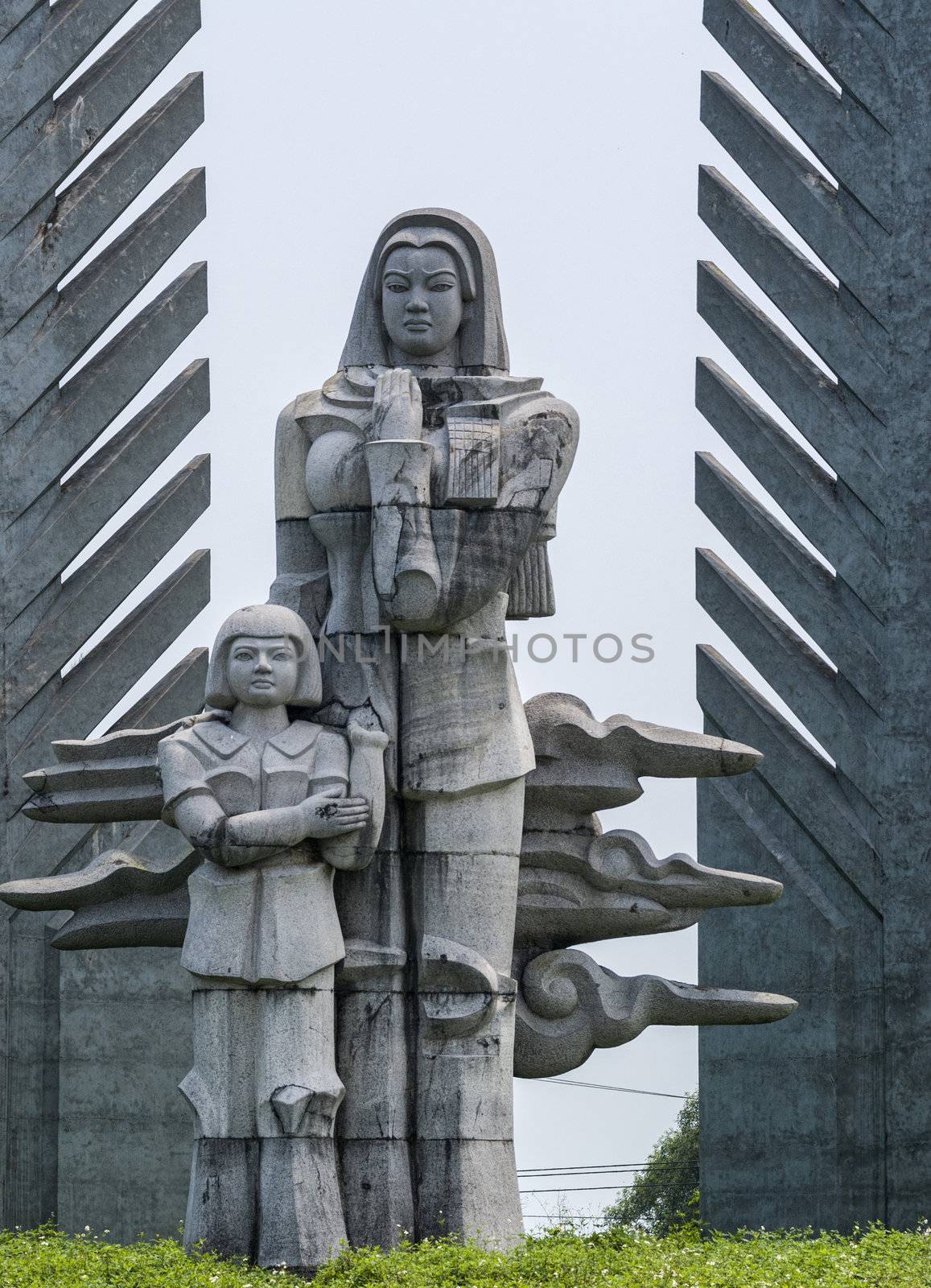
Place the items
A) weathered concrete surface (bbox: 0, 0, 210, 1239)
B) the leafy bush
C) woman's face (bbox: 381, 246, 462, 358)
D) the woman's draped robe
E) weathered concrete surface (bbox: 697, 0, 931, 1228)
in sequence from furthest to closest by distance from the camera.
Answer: the leafy bush < weathered concrete surface (bbox: 0, 0, 210, 1239) < weathered concrete surface (bbox: 697, 0, 931, 1228) < woman's face (bbox: 381, 246, 462, 358) < the woman's draped robe

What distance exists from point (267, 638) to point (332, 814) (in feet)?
2.67

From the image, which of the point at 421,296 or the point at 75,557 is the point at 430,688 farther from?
the point at 75,557

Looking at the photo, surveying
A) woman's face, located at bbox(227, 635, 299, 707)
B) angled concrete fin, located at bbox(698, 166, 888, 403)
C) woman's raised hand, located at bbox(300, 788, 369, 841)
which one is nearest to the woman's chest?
woman's raised hand, located at bbox(300, 788, 369, 841)

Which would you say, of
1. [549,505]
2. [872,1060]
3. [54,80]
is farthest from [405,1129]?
[54,80]

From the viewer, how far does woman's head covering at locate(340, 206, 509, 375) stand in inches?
402

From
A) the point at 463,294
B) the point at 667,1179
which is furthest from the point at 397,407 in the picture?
the point at 667,1179

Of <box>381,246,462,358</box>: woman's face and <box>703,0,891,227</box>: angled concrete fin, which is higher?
<box>703,0,891,227</box>: angled concrete fin

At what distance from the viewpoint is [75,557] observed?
14.5 meters

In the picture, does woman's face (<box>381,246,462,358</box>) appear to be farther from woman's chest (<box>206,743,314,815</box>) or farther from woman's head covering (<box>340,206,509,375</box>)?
woman's chest (<box>206,743,314,815</box>)

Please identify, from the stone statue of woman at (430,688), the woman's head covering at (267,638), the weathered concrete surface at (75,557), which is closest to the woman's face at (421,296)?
the stone statue of woman at (430,688)

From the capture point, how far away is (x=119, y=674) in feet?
48.4

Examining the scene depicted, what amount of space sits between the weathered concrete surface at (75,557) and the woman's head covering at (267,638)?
4.67 metres

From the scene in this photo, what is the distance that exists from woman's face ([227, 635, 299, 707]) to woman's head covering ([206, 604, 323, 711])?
0.03 metres

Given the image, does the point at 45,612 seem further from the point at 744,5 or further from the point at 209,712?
the point at 744,5
